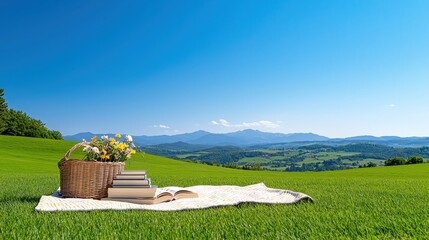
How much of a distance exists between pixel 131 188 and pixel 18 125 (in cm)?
6899

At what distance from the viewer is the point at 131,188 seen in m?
6.02

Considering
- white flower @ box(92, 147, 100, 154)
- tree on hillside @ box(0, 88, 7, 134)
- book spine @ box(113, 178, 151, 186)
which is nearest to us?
book spine @ box(113, 178, 151, 186)

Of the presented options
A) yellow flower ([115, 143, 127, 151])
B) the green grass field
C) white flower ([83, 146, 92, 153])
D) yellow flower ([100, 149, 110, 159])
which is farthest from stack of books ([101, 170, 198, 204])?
the green grass field

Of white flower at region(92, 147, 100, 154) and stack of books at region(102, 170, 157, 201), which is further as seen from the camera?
white flower at region(92, 147, 100, 154)

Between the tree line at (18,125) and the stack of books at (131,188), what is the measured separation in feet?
216

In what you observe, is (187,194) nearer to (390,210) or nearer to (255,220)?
(255,220)

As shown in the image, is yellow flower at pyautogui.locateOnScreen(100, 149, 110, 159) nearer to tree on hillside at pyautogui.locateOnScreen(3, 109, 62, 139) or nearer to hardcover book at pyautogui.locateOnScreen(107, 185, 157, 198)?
hardcover book at pyautogui.locateOnScreen(107, 185, 157, 198)

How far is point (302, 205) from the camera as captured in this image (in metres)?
5.28

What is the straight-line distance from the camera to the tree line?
6438 centimetres

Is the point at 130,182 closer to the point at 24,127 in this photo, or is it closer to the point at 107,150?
the point at 107,150

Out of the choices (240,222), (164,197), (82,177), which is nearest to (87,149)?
(82,177)

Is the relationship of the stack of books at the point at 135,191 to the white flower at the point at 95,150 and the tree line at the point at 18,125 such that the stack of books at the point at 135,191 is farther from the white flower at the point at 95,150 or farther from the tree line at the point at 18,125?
the tree line at the point at 18,125

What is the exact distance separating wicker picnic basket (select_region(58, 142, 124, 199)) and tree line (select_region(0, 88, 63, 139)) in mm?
65423

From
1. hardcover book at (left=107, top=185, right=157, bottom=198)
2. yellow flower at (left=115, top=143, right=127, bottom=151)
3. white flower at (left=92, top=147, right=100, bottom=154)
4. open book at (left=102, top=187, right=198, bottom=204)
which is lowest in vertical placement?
open book at (left=102, top=187, right=198, bottom=204)
